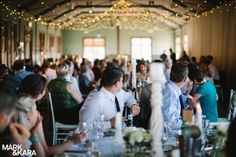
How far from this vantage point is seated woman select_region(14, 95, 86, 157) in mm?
2904

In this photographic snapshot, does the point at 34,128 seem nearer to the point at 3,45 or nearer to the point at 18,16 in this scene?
the point at 3,45

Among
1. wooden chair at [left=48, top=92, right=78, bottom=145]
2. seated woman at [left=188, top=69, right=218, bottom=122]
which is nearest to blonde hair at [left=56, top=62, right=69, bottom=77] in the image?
wooden chair at [left=48, top=92, right=78, bottom=145]

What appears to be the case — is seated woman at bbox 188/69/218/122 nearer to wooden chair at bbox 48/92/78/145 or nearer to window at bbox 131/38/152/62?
wooden chair at bbox 48/92/78/145

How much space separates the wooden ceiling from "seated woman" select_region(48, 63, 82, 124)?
7510 millimetres

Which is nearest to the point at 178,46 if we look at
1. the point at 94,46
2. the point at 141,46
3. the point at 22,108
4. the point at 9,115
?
the point at 141,46

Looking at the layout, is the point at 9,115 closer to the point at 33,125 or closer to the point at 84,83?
the point at 33,125

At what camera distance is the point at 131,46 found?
28109 mm

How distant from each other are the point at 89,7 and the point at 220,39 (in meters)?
6.77

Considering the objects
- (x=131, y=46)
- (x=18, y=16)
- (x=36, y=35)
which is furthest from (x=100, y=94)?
(x=131, y=46)

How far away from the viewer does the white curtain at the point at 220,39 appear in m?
12.7

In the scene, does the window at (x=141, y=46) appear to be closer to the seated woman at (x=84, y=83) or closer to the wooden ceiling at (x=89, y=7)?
the wooden ceiling at (x=89, y=7)

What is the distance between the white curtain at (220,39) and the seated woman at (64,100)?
7.30 metres

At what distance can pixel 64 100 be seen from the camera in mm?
6164

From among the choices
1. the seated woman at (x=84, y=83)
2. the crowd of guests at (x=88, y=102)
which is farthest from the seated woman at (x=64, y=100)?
the seated woman at (x=84, y=83)
